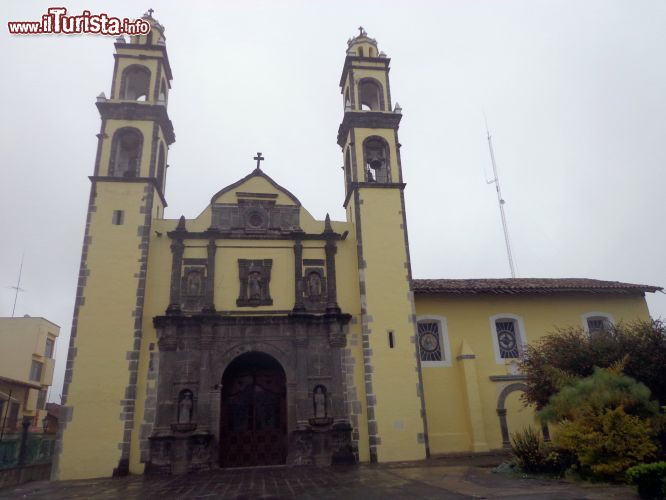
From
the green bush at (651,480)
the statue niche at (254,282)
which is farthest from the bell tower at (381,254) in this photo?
the green bush at (651,480)

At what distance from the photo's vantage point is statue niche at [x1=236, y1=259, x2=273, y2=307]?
17.4 metres

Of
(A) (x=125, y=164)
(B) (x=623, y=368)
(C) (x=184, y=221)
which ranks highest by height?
(A) (x=125, y=164)

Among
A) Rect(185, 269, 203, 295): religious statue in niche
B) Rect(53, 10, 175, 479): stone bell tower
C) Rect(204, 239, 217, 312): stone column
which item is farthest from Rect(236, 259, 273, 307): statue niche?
Rect(53, 10, 175, 479): stone bell tower

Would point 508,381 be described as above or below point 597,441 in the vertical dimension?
above

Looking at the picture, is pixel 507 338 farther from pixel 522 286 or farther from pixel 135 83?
pixel 135 83

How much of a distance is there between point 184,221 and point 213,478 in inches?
343

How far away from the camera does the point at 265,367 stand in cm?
1781

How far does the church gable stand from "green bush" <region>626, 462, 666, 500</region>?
41.9 feet

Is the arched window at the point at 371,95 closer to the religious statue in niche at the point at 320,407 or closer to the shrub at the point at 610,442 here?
the religious statue in niche at the point at 320,407

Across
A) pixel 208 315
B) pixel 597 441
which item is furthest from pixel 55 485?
pixel 597 441

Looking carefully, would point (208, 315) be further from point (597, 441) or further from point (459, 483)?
point (597, 441)

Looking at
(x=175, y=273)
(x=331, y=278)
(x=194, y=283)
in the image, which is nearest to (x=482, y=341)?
(x=331, y=278)

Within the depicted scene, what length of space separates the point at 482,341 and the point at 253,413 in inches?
353

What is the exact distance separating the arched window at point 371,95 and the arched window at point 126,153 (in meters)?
9.24
